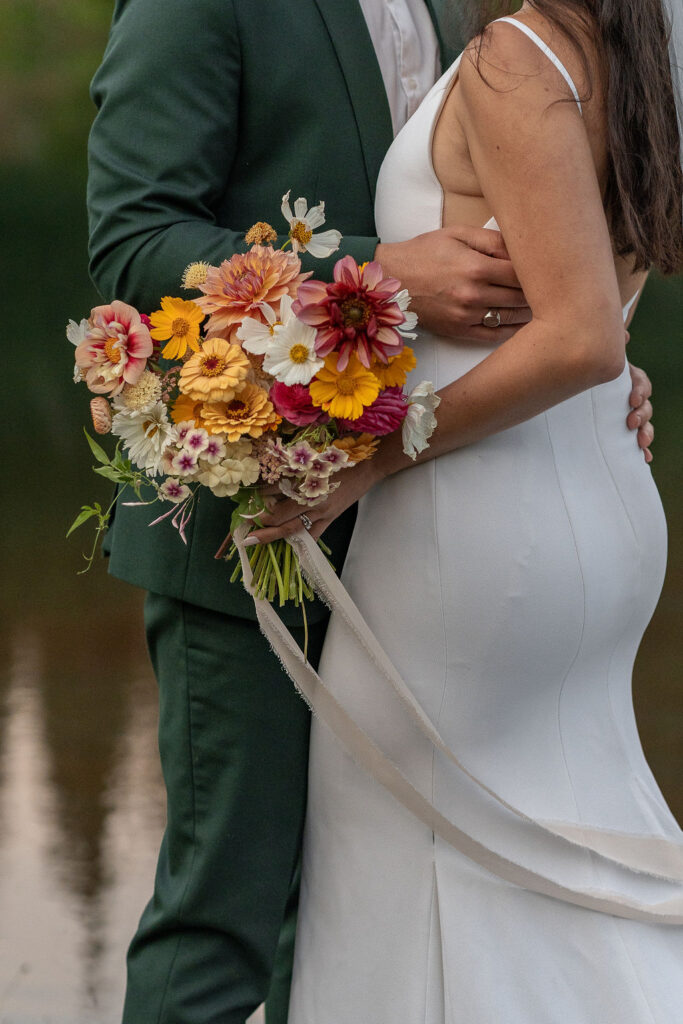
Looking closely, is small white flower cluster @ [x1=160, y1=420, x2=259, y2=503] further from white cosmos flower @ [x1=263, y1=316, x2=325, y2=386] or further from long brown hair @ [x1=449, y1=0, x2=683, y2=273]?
long brown hair @ [x1=449, y1=0, x2=683, y2=273]

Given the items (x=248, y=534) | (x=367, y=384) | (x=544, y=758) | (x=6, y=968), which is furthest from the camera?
(x=6, y=968)

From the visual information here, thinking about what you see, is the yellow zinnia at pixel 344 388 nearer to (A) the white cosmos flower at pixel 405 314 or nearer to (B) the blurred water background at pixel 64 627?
(A) the white cosmos flower at pixel 405 314

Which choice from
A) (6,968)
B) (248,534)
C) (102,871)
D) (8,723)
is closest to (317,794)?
(248,534)

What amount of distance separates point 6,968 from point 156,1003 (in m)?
0.93

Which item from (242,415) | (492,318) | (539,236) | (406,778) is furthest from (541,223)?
(406,778)

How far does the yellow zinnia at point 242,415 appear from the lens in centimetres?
115

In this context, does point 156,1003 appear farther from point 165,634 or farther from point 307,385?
point 307,385

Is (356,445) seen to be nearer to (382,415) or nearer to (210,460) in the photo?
(382,415)

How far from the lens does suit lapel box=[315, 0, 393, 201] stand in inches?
54.9

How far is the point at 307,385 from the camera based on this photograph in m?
1.15

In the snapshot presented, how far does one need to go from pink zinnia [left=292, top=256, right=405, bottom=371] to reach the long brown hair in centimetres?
29

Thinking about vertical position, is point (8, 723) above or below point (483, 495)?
below

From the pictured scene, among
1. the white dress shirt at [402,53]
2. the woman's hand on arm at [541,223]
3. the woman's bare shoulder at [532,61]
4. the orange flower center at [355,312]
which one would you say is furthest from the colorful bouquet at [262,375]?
the white dress shirt at [402,53]

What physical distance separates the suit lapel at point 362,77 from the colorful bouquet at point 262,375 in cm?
25
